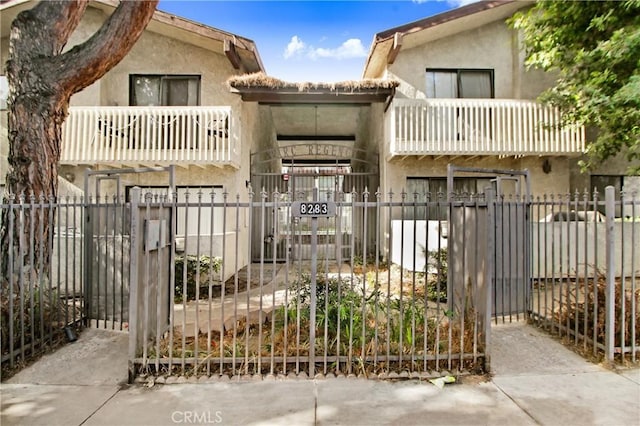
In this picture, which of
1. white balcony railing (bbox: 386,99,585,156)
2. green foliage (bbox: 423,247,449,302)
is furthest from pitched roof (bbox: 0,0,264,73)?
green foliage (bbox: 423,247,449,302)

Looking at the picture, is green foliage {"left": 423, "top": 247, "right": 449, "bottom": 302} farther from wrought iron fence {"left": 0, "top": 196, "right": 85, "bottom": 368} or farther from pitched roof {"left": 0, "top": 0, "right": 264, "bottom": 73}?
pitched roof {"left": 0, "top": 0, "right": 264, "bottom": 73}

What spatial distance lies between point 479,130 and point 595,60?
9.04 ft

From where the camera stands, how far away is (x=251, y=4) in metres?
8.62

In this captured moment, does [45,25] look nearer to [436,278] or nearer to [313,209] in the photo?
[313,209]

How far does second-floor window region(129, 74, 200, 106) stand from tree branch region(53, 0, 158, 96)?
18.6 feet

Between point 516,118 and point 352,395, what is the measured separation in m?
9.03

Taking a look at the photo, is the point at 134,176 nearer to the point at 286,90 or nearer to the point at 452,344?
the point at 286,90

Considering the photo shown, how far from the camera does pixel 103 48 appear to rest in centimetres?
505

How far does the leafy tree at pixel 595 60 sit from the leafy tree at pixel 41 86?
834cm

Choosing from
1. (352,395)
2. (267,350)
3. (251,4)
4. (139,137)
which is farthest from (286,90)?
(352,395)

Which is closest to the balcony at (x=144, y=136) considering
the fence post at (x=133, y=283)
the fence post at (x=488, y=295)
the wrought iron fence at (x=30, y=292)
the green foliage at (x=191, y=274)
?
the green foliage at (x=191, y=274)

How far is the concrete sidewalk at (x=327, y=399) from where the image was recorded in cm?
304

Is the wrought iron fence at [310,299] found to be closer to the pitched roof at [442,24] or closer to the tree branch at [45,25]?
the tree branch at [45,25]

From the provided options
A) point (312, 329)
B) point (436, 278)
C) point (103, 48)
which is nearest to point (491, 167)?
point (436, 278)
